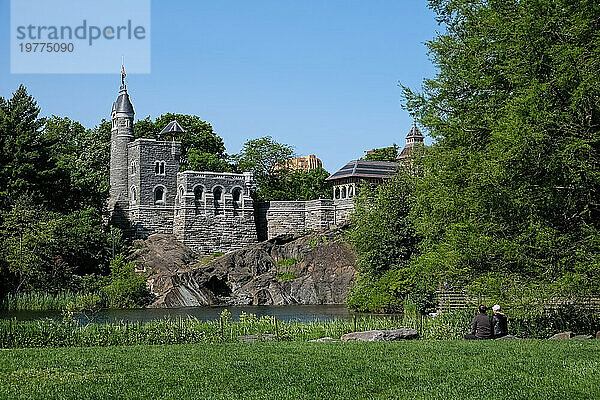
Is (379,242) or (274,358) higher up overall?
(379,242)

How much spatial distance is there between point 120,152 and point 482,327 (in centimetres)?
4254

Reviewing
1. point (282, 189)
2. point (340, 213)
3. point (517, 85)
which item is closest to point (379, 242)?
point (517, 85)

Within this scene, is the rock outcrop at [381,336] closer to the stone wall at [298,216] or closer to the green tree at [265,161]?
the stone wall at [298,216]

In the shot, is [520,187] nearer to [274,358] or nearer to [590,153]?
[590,153]

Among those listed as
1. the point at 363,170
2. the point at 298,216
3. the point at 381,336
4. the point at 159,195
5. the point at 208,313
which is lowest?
the point at 208,313

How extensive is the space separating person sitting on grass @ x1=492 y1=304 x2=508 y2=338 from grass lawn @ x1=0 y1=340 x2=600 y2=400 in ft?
7.36

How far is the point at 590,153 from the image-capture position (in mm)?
17531

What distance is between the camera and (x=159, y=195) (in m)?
53.8

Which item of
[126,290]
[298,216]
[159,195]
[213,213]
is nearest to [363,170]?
[298,216]

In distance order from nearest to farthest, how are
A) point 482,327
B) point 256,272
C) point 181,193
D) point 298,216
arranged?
point 482,327 < point 256,272 < point 181,193 < point 298,216

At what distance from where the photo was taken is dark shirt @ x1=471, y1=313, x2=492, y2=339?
16.3 meters

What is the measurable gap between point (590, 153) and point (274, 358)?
9.40m

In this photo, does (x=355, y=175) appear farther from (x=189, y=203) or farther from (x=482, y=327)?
(x=482, y=327)

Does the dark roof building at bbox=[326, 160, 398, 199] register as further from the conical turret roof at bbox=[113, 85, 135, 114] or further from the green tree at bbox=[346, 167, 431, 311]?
the green tree at bbox=[346, 167, 431, 311]
